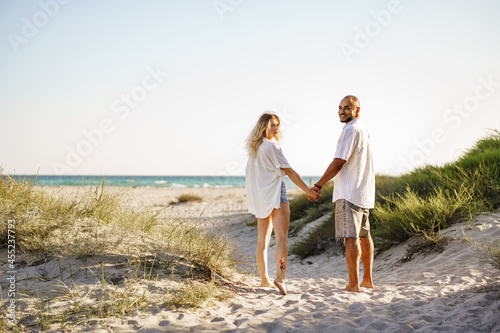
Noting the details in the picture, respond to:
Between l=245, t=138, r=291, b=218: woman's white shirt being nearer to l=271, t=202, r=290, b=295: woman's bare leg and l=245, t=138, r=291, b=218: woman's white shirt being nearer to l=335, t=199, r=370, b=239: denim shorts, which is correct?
l=271, t=202, r=290, b=295: woman's bare leg

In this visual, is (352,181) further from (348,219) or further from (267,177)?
(267,177)

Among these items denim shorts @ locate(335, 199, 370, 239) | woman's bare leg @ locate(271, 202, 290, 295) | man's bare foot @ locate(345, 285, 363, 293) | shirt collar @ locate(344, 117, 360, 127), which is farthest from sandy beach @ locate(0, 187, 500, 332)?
shirt collar @ locate(344, 117, 360, 127)

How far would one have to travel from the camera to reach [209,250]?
4.94m

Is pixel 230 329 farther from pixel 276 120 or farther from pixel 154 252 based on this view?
pixel 276 120

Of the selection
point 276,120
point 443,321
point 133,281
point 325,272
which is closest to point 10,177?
point 133,281

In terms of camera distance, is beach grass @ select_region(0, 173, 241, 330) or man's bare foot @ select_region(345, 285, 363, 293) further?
man's bare foot @ select_region(345, 285, 363, 293)

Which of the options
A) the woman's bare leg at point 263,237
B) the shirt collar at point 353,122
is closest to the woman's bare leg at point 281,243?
the woman's bare leg at point 263,237

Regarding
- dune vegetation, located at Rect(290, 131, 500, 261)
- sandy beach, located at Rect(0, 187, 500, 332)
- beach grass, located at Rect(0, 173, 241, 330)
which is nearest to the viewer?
sandy beach, located at Rect(0, 187, 500, 332)

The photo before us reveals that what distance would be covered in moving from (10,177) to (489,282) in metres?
6.76

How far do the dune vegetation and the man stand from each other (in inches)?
66.7

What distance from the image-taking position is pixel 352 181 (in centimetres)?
450

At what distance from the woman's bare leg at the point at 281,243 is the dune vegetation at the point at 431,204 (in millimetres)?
2554

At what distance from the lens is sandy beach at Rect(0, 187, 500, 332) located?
3449 mm

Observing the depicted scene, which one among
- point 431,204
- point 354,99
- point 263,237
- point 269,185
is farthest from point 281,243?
point 431,204
